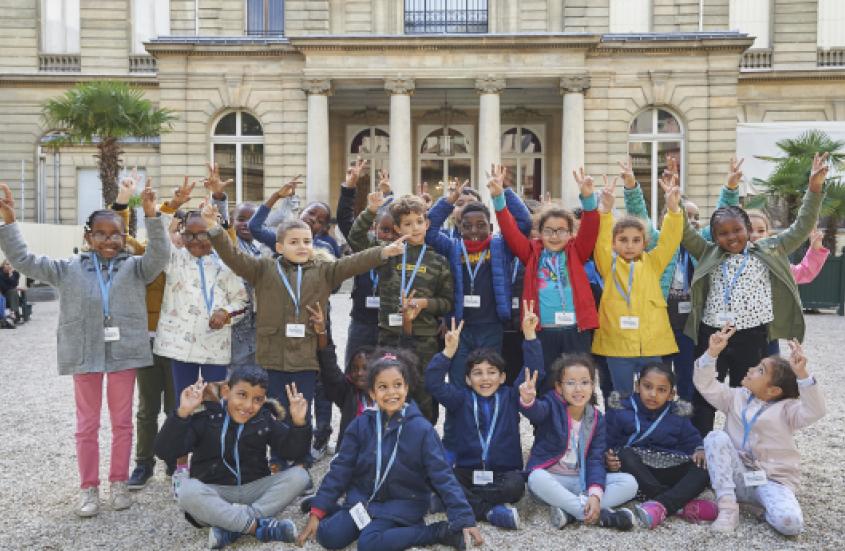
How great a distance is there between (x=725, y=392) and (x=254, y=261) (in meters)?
3.28

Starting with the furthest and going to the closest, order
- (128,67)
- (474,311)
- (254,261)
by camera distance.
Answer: (128,67) < (474,311) < (254,261)

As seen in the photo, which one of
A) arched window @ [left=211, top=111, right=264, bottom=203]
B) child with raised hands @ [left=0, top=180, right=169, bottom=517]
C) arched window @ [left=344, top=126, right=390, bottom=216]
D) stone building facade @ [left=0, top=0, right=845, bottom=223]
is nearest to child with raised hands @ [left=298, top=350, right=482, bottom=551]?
child with raised hands @ [left=0, top=180, right=169, bottom=517]

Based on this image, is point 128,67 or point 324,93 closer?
point 324,93

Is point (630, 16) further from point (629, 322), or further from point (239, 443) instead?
point (239, 443)

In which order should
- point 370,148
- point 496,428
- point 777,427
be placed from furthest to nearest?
1. point 370,148
2. point 496,428
3. point 777,427

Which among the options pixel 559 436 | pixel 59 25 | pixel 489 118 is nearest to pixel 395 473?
pixel 559 436

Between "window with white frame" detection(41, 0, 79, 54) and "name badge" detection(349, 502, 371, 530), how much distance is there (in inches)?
1224

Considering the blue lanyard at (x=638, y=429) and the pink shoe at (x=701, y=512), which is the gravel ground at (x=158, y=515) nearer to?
the pink shoe at (x=701, y=512)

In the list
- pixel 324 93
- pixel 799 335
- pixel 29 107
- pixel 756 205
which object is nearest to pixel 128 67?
pixel 29 107

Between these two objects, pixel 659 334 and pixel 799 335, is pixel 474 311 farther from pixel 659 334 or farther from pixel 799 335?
pixel 799 335

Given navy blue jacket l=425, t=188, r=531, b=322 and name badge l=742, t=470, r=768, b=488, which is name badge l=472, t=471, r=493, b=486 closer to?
navy blue jacket l=425, t=188, r=531, b=322

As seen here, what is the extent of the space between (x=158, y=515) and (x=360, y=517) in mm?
1454

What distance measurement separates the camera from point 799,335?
563 cm

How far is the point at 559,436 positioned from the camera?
504 cm
